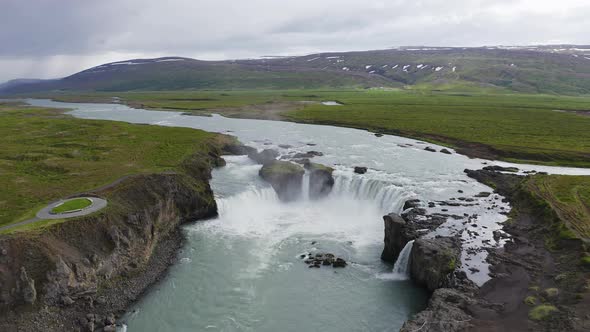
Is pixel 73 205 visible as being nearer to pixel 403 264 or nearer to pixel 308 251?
pixel 308 251

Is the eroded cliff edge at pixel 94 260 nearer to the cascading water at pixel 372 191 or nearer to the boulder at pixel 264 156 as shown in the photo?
the cascading water at pixel 372 191

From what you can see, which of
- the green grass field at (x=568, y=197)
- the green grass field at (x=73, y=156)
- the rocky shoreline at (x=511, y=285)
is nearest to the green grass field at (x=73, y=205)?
the green grass field at (x=73, y=156)

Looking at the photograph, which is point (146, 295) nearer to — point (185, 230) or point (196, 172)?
point (185, 230)

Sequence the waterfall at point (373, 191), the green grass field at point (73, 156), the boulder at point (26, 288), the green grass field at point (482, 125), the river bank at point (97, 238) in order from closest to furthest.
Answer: the boulder at point (26, 288)
the river bank at point (97, 238)
the green grass field at point (73, 156)
the waterfall at point (373, 191)
the green grass field at point (482, 125)

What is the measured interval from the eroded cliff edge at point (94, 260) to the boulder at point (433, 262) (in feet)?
77.9

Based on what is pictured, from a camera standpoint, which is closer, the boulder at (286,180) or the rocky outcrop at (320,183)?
the boulder at (286,180)

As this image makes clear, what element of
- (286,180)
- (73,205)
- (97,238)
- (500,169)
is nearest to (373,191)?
(286,180)

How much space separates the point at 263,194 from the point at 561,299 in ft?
122

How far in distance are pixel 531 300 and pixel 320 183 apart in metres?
34.3

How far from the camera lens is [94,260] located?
31.6 m

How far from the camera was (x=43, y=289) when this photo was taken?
27375mm

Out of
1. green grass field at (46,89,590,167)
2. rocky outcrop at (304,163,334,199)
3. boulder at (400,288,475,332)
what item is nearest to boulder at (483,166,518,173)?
green grass field at (46,89,590,167)

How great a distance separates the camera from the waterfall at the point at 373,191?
51.3 metres

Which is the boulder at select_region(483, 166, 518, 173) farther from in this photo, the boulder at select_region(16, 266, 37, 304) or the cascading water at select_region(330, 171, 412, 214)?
the boulder at select_region(16, 266, 37, 304)
